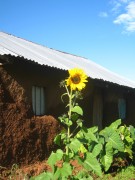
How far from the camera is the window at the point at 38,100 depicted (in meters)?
7.64

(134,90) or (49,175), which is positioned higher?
(134,90)

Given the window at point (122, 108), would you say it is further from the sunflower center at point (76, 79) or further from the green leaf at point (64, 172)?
the green leaf at point (64, 172)

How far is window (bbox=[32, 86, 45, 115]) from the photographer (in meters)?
7.64

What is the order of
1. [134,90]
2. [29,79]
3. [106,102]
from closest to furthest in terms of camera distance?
→ [29,79]
[106,102]
[134,90]

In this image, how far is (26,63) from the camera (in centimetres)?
725

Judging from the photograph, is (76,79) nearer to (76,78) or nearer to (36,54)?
(76,78)

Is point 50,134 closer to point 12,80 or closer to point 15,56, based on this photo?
point 12,80

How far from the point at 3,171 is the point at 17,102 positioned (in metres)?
1.51

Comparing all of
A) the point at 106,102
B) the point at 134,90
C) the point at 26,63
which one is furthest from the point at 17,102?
the point at 134,90

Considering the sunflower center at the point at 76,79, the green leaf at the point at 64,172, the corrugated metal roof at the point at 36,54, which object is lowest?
the green leaf at the point at 64,172

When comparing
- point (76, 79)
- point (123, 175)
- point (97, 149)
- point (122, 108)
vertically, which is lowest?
point (123, 175)

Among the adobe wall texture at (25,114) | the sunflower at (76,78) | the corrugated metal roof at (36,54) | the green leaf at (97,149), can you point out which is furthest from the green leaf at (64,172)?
the corrugated metal roof at (36,54)

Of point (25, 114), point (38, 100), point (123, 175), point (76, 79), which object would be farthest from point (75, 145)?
point (38, 100)

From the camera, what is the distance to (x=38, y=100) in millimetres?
7766
